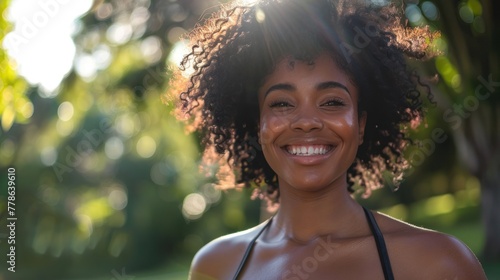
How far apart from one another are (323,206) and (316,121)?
39 centimetres

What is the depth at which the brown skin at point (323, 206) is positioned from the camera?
118 inches

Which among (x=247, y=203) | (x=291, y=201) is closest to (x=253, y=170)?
(x=291, y=201)

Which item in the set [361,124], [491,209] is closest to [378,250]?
[361,124]

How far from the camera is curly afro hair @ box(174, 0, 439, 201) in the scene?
327 centimetres

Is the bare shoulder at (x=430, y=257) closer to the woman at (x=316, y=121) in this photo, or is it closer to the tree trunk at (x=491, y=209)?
the woman at (x=316, y=121)

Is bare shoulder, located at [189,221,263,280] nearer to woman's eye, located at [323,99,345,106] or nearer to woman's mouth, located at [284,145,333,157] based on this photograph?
woman's mouth, located at [284,145,333,157]

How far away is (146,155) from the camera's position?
2073cm

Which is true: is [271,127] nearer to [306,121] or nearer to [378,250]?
[306,121]

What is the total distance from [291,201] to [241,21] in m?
0.81

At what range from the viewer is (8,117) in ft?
15.0

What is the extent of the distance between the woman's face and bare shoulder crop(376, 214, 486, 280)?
0.37 meters

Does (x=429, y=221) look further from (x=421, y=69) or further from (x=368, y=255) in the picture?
(x=368, y=255)
